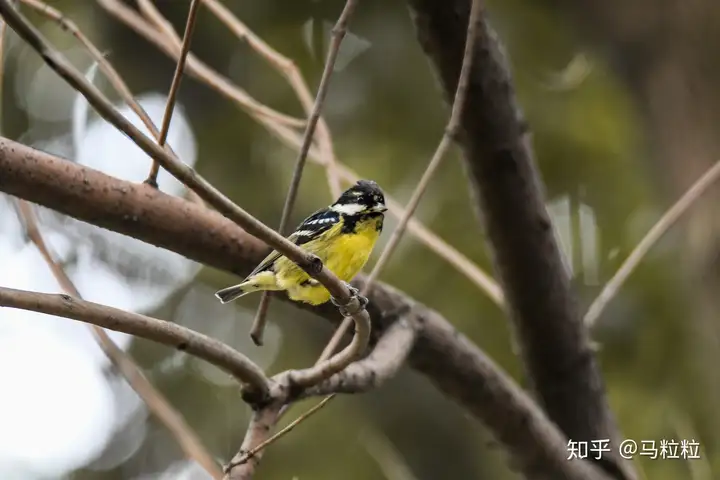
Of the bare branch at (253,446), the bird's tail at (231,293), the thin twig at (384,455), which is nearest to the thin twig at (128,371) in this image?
the bare branch at (253,446)

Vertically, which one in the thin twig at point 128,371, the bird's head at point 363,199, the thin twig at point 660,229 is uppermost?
the thin twig at point 660,229

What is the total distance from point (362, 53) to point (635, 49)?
0.68 meters

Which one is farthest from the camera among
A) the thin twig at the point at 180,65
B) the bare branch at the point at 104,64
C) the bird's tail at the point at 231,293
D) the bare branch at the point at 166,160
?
the bird's tail at the point at 231,293

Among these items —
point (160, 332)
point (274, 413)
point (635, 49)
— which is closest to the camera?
point (160, 332)

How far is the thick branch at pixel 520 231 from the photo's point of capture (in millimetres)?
1096

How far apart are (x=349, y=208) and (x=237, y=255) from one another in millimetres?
160

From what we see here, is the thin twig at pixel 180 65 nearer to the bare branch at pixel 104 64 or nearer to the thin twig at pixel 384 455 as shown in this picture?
the bare branch at pixel 104 64

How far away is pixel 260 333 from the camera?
3.18 feet

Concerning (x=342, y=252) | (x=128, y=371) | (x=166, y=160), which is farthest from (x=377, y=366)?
(x=166, y=160)

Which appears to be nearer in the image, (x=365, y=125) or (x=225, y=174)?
(x=225, y=174)

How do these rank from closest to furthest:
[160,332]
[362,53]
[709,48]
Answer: [160,332], [709,48], [362,53]

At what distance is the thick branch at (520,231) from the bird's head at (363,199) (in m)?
0.23

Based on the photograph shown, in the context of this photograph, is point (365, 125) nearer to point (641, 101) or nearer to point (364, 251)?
point (641, 101)

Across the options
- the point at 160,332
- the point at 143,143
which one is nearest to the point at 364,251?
the point at 160,332
